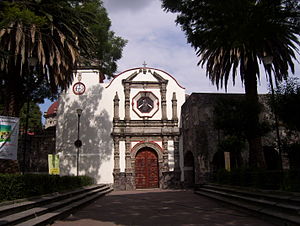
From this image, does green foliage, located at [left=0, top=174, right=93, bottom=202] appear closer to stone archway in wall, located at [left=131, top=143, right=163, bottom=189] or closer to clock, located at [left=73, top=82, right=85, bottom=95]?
stone archway in wall, located at [left=131, top=143, right=163, bottom=189]

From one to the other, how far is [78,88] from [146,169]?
8.42 metres

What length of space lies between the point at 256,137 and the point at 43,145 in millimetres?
15995

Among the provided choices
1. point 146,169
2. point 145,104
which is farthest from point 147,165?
point 145,104

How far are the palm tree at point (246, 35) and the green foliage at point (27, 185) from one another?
8.18 meters

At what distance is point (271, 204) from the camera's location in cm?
739

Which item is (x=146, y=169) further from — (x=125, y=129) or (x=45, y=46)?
(x=45, y=46)

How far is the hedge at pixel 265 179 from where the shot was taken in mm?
7857

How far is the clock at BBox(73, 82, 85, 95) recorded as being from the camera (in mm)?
22703

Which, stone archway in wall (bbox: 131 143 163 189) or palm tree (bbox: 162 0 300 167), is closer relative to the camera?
palm tree (bbox: 162 0 300 167)

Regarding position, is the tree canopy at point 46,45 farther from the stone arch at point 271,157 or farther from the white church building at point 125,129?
the stone arch at point 271,157

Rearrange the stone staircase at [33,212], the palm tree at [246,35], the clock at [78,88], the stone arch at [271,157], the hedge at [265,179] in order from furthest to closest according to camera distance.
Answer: the clock at [78,88] < the stone arch at [271,157] < the palm tree at [246,35] < the hedge at [265,179] < the stone staircase at [33,212]

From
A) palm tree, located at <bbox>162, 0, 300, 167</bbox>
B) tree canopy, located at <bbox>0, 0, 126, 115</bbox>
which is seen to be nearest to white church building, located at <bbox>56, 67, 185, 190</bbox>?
palm tree, located at <bbox>162, 0, 300, 167</bbox>

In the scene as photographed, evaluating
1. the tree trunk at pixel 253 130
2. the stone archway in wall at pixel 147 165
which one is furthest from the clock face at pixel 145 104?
the tree trunk at pixel 253 130

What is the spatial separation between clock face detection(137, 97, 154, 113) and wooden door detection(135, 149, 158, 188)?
3.30 meters
